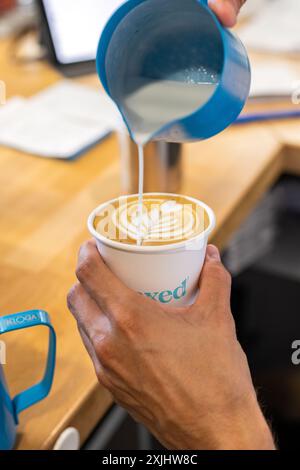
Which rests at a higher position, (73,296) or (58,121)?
(73,296)

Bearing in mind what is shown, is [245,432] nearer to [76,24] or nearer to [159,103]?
[159,103]

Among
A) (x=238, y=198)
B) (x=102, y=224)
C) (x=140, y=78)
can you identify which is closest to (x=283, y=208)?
(x=238, y=198)

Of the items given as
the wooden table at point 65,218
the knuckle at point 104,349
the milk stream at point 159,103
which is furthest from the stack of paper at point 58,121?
the knuckle at point 104,349

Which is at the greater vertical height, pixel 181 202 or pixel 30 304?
pixel 181 202

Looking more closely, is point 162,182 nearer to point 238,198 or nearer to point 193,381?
point 238,198

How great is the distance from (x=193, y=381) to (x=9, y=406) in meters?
0.20

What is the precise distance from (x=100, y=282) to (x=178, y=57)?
1.07 feet

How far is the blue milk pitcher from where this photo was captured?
62cm

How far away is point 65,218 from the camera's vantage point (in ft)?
3.44

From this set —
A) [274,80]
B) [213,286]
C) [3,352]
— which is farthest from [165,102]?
[274,80]

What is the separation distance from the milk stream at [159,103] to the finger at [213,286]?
159 millimetres

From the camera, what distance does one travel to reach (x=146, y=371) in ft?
1.86

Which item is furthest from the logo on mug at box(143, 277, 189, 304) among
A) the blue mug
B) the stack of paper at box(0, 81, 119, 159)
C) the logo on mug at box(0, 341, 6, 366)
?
the stack of paper at box(0, 81, 119, 159)

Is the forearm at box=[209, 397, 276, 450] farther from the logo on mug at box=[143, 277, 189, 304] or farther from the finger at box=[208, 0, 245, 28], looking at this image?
the finger at box=[208, 0, 245, 28]
